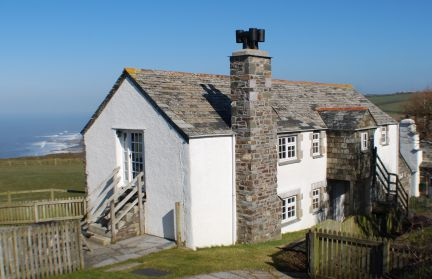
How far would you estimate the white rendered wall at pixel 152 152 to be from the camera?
1495 cm

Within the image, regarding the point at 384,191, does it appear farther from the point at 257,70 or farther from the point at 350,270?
the point at 350,270

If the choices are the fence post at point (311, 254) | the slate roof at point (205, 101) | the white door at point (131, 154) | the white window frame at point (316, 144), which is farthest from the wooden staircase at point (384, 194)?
the white door at point (131, 154)

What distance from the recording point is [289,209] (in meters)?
19.3

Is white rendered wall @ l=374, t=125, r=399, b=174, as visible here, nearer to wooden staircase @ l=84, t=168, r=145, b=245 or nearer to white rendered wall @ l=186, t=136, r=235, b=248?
white rendered wall @ l=186, t=136, r=235, b=248

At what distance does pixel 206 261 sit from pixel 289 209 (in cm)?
738

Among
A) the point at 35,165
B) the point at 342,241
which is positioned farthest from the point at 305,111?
the point at 35,165

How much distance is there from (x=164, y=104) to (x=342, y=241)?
26.4ft

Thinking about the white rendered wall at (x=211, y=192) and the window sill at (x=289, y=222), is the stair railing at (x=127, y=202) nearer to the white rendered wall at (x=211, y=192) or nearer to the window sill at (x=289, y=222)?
the white rendered wall at (x=211, y=192)

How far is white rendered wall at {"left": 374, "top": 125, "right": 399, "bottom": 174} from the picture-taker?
24672 mm

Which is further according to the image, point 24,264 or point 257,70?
point 257,70

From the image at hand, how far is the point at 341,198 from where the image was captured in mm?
22891

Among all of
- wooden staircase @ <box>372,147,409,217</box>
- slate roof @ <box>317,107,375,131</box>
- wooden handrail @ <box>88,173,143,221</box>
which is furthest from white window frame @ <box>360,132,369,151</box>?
wooden handrail @ <box>88,173,143,221</box>

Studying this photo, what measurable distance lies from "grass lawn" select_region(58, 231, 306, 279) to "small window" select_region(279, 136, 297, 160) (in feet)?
16.7

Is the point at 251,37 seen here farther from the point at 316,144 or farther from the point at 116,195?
the point at 116,195
